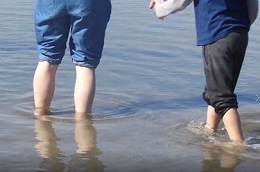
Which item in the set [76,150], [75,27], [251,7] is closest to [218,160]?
[76,150]

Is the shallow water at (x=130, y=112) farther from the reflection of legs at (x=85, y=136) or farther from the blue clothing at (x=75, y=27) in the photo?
the blue clothing at (x=75, y=27)

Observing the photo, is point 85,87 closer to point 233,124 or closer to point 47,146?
point 47,146

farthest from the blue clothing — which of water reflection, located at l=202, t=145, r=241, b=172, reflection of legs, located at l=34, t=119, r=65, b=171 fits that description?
water reflection, located at l=202, t=145, r=241, b=172

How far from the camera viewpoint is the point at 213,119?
16.3 feet

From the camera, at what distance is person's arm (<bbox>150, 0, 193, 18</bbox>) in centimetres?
471

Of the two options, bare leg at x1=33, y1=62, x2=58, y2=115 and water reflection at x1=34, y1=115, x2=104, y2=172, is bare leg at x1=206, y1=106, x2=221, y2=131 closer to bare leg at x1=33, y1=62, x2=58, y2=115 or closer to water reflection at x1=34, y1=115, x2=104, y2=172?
water reflection at x1=34, y1=115, x2=104, y2=172

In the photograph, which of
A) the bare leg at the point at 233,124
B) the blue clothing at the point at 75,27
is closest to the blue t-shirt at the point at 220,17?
the bare leg at the point at 233,124

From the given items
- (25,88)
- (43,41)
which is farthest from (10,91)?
(43,41)

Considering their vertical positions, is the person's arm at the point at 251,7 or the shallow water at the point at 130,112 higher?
the person's arm at the point at 251,7

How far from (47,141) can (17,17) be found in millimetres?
4601

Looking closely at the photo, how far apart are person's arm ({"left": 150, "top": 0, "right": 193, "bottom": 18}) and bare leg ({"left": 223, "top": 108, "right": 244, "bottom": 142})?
0.74 metres

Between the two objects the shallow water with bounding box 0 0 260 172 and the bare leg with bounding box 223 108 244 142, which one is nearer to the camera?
the shallow water with bounding box 0 0 260 172

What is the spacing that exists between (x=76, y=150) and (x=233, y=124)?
1.01m

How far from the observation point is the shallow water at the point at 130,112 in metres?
4.32
